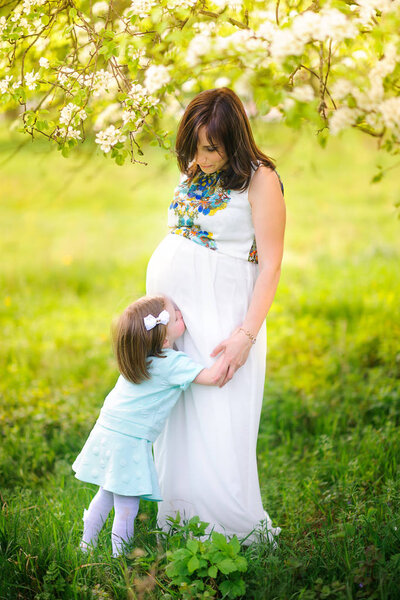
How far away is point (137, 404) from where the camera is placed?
7.98ft

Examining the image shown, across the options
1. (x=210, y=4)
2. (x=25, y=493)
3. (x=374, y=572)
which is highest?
(x=210, y=4)

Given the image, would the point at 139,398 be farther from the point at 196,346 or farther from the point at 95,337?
the point at 95,337

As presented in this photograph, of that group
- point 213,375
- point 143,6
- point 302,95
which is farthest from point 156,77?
point 213,375

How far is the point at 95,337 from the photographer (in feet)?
19.0

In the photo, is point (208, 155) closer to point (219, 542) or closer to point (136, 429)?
point (136, 429)

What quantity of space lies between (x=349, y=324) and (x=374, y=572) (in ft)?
11.3

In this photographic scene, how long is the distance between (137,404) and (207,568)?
0.66m

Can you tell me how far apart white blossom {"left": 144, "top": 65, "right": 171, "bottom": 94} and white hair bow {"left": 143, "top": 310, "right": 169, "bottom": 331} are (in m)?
0.92

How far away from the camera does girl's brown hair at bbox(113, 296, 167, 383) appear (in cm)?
237

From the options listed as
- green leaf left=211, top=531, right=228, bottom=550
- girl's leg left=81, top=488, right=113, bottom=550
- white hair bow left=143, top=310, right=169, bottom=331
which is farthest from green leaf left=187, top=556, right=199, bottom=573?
white hair bow left=143, top=310, right=169, bottom=331

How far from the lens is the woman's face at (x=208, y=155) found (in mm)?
2346

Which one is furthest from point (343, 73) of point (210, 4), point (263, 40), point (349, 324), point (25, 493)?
point (349, 324)

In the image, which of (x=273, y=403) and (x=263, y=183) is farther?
(x=273, y=403)

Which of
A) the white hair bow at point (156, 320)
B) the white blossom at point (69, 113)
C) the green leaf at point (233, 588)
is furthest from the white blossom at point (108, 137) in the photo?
the green leaf at point (233, 588)
